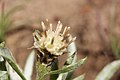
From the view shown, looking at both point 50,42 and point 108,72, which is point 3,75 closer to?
point 50,42

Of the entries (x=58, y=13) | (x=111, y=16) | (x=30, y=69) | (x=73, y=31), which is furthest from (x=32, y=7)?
(x=30, y=69)

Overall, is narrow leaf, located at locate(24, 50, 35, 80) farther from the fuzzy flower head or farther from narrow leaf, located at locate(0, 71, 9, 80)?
the fuzzy flower head

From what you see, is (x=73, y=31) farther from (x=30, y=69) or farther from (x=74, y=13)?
(x=30, y=69)

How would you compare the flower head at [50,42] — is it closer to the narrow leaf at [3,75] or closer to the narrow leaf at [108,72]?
the narrow leaf at [3,75]

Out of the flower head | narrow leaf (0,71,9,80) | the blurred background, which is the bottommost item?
the blurred background

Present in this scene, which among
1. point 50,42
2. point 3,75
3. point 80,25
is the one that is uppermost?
point 50,42

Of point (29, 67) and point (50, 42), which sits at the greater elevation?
point (50, 42)

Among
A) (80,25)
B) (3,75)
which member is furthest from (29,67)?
(80,25)

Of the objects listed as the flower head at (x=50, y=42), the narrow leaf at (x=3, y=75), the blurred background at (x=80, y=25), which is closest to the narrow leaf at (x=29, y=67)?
the narrow leaf at (x=3, y=75)

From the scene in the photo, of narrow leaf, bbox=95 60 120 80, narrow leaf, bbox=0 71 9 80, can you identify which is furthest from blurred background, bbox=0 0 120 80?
narrow leaf, bbox=0 71 9 80
